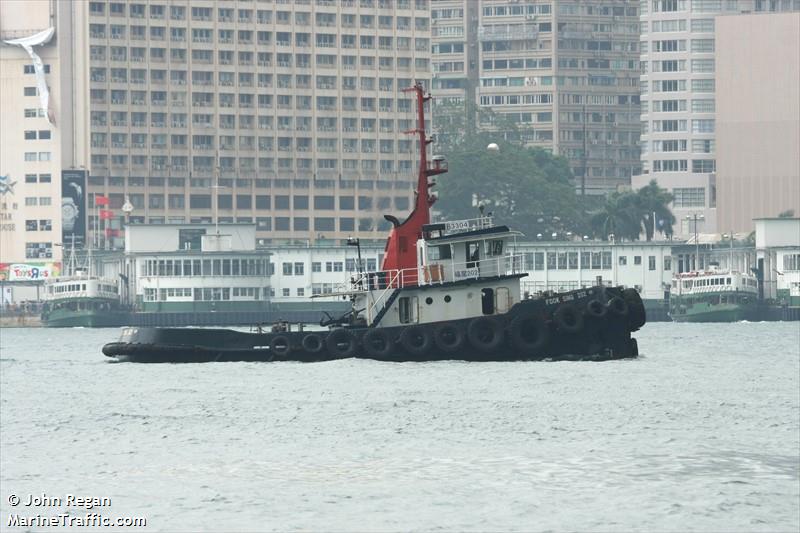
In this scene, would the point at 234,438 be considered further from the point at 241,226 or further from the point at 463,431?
the point at 241,226

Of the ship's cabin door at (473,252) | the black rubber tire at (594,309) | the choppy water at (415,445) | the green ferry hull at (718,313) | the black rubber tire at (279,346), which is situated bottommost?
the choppy water at (415,445)

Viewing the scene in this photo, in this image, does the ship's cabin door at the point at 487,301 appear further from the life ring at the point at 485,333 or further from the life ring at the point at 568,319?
the life ring at the point at 568,319

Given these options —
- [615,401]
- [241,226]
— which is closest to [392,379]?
[615,401]

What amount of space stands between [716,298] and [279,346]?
3890 inches

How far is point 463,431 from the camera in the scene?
56.5 m

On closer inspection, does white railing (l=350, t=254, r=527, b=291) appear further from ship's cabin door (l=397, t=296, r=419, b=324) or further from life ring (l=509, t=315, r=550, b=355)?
life ring (l=509, t=315, r=550, b=355)

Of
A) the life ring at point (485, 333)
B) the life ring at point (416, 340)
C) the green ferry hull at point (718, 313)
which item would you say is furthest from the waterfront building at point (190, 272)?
the life ring at point (485, 333)

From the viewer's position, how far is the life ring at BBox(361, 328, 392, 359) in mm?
76562

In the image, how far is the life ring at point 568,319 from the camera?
7462 cm

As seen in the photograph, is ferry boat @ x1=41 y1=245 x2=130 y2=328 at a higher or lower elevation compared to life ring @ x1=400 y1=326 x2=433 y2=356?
higher

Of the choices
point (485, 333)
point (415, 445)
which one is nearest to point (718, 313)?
point (485, 333)

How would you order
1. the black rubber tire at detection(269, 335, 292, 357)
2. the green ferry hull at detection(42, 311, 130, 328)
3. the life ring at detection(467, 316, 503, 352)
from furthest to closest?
the green ferry hull at detection(42, 311, 130, 328)
the black rubber tire at detection(269, 335, 292, 357)
the life ring at detection(467, 316, 503, 352)

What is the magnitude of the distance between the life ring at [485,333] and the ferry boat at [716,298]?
98.2 meters

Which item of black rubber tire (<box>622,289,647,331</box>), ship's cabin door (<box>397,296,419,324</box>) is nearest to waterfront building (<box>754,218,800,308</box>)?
black rubber tire (<box>622,289,647,331</box>)
